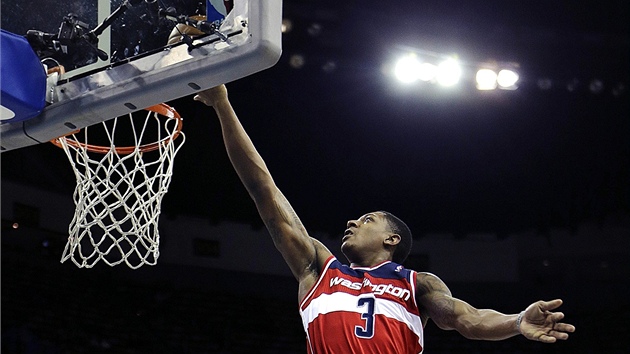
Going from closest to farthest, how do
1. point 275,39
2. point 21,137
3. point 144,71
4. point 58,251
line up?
point 275,39 < point 144,71 < point 21,137 < point 58,251

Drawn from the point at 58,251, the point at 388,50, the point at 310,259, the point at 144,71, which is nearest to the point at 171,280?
the point at 58,251

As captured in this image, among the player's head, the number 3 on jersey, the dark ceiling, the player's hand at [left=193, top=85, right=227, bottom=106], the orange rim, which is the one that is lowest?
the number 3 on jersey

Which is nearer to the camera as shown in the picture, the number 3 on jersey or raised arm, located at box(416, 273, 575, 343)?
raised arm, located at box(416, 273, 575, 343)

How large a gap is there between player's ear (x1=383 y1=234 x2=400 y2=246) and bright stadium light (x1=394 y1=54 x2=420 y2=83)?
5.07m

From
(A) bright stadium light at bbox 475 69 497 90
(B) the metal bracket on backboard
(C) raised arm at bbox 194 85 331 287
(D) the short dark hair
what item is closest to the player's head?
(D) the short dark hair

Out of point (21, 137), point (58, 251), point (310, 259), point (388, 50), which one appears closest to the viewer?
point (21, 137)

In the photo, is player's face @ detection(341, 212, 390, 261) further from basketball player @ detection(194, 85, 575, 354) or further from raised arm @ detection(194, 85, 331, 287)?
raised arm @ detection(194, 85, 331, 287)

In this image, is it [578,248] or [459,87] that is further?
[578,248]

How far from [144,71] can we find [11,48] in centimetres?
49

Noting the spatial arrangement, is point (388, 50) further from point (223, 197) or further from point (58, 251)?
point (58, 251)

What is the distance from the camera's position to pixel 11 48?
2.93 meters

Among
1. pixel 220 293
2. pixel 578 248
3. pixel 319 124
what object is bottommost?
pixel 220 293

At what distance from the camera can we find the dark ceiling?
28.2 ft

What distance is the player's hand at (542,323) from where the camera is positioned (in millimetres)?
2691
